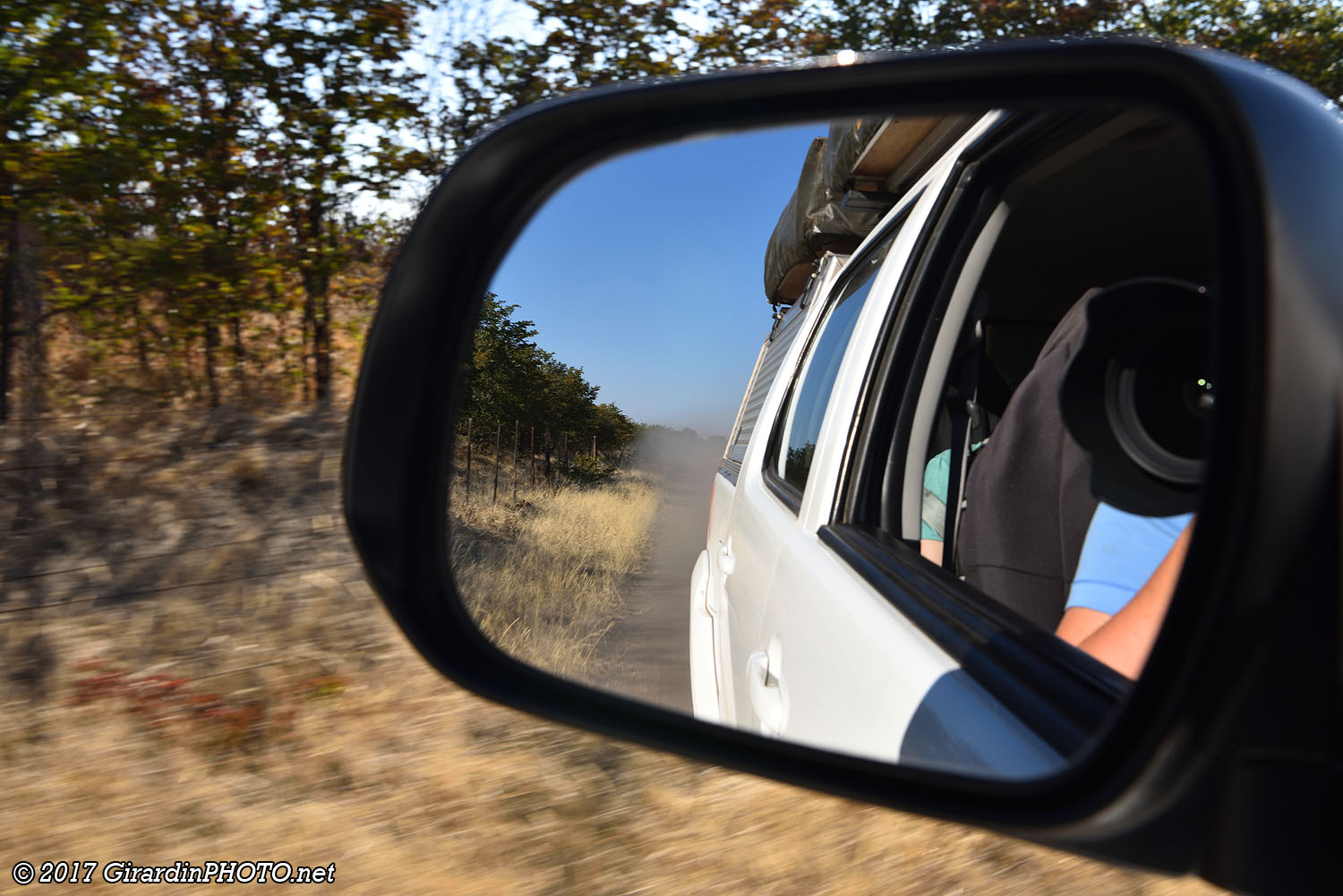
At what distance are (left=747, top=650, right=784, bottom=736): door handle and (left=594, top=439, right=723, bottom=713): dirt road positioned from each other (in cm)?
58

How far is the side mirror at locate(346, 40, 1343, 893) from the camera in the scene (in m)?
0.56

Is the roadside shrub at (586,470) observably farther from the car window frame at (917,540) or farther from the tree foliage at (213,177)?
the tree foliage at (213,177)

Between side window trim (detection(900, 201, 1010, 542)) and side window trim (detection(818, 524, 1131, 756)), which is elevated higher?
side window trim (detection(900, 201, 1010, 542))

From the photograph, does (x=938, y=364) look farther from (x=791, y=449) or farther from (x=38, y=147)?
(x=38, y=147)

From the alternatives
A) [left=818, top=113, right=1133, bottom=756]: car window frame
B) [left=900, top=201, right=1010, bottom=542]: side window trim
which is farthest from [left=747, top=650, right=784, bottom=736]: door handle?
[left=900, top=201, right=1010, bottom=542]: side window trim

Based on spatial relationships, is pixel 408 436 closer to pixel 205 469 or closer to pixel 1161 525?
pixel 1161 525

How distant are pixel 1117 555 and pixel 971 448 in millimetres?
718

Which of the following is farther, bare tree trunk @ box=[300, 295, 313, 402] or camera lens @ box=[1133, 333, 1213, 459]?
bare tree trunk @ box=[300, 295, 313, 402]

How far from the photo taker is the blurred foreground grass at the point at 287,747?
2859 millimetres

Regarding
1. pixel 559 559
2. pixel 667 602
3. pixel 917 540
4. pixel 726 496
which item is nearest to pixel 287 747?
pixel 667 602

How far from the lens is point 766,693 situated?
5.54 feet

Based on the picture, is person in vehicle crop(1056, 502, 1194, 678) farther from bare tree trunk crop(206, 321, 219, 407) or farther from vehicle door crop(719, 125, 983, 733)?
bare tree trunk crop(206, 321, 219, 407)

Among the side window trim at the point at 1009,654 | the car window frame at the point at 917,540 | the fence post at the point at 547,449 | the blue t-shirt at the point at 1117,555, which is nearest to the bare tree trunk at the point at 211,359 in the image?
the fence post at the point at 547,449

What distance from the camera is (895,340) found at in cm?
173
